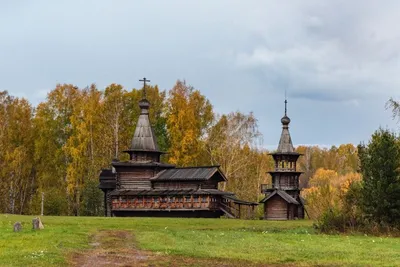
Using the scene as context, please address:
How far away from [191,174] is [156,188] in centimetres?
464

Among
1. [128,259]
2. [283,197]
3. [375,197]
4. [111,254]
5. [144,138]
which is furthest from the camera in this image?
[144,138]

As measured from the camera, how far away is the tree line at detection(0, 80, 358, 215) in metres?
59.6

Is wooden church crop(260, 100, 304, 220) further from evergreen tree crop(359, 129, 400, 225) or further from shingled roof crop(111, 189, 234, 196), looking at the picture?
evergreen tree crop(359, 129, 400, 225)

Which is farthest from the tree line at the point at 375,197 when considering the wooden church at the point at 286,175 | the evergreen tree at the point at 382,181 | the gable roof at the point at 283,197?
the wooden church at the point at 286,175

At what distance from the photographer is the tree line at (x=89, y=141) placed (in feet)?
196

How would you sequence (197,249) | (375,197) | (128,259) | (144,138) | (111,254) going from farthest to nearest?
(144,138)
(375,197)
(197,249)
(111,254)
(128,259)

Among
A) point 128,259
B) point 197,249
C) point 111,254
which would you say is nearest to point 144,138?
point 197,249

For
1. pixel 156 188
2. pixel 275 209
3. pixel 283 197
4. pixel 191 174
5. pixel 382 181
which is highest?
pixel 191 174

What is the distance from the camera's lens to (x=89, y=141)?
6153 centimetres

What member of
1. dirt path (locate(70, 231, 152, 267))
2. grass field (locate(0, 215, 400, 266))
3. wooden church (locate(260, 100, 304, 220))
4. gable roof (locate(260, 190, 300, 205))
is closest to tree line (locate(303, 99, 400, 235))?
grass field (locate(0, 215, 400, 266))

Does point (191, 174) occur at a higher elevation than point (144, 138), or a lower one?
lower

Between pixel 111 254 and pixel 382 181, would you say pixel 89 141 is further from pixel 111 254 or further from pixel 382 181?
pixel 111 254

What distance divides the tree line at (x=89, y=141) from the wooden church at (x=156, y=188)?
5324 millimetres

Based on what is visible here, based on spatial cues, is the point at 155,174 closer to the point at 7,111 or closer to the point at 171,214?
the point at 171,214
